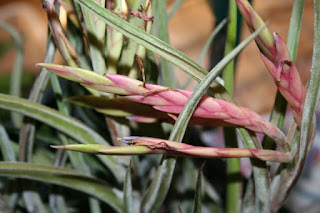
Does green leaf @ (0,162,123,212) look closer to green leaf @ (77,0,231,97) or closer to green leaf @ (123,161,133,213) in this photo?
green leaf @ (123,161,133,213)

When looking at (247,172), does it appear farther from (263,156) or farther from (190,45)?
(190,45)

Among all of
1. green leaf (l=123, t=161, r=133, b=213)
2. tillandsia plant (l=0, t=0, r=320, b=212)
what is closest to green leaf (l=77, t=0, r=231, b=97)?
tillandsia plant (l=0, t=0, r=320, b=212)

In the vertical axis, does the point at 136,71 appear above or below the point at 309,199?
above

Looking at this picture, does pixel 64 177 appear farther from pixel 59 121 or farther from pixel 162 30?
pixel 162 30

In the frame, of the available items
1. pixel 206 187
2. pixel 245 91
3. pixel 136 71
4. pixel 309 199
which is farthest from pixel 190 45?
pixel 136 71

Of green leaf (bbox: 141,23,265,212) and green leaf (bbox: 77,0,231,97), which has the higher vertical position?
green leaf (bbox: 77,0,231,97)

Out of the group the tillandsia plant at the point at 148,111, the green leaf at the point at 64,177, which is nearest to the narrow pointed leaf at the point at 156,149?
the tillandsia plant at the point at 148,111

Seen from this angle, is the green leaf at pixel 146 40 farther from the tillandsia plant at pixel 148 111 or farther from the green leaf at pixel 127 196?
the green leaf at pixel 127 196

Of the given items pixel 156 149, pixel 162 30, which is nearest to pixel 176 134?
pixel 156 149
